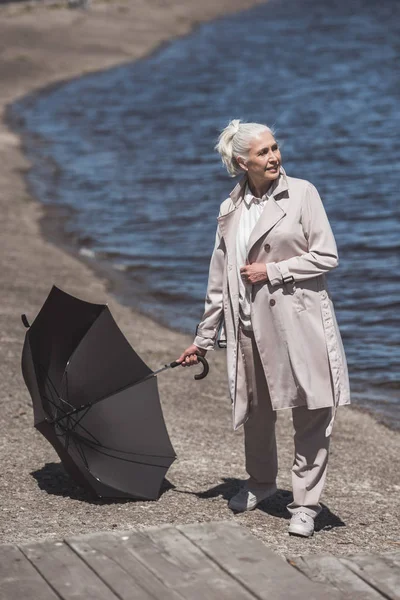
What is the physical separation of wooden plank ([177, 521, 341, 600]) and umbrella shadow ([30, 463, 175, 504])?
125 centimetres

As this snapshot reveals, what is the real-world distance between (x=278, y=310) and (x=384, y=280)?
8.32m

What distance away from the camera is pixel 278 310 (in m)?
5.58

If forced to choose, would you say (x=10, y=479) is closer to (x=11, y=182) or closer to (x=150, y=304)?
(x=150, y=304)

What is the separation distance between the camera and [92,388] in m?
6.27

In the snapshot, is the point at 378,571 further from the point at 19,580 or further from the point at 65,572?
the point at 19,580

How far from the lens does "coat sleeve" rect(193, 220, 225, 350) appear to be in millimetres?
5820

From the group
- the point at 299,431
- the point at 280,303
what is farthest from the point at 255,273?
the point at 299,431

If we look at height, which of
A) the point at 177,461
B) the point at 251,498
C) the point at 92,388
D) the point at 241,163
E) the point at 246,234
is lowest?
the point at 177,461

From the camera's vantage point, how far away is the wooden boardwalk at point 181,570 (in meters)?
4.54

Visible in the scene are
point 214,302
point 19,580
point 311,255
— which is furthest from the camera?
point 214,302

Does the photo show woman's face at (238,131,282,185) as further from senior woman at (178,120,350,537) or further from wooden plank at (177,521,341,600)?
wooden plank at (177,521,341,600)

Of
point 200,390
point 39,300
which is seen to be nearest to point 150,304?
point 39,300

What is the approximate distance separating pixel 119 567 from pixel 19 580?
15.5 inches

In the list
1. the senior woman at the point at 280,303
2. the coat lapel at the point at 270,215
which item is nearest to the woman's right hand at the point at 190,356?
the senior woman at the point at 280,303
